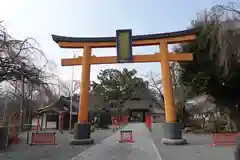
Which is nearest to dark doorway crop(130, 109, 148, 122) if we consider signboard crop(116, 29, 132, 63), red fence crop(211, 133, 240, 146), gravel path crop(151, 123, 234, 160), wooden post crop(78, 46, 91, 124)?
wooden post crop(78, 46, 91, 124)

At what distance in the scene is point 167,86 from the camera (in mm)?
14406

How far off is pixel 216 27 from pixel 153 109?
4795cm

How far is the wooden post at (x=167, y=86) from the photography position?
14.1 metres

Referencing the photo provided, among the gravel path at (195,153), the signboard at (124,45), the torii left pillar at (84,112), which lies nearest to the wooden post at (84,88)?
the torii left pillar at (84,112)

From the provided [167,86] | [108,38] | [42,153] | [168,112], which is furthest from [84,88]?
[168,112]

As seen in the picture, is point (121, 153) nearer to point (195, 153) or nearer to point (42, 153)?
point (195, 153)

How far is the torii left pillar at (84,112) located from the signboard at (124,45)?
6.45 ft

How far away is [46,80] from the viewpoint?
9375 mm

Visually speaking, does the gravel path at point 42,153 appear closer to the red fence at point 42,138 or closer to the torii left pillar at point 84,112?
the torii left pillar at point 84,112

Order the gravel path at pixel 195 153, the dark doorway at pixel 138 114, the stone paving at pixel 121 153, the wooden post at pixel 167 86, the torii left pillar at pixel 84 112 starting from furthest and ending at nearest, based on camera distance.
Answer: the dark doorway at pixel 138 114 → the wooden post at pixel 167 86 → the torii left pillar at pixel 84 112 → the stone paving at pixel 121 153 → the gravel path at pixel 195 153

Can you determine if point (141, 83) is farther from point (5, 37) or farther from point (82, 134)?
point (5, 37)

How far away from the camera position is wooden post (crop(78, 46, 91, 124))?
14422 millimetres

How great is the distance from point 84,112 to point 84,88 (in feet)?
4.84

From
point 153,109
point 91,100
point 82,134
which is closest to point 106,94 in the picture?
point 91,100
